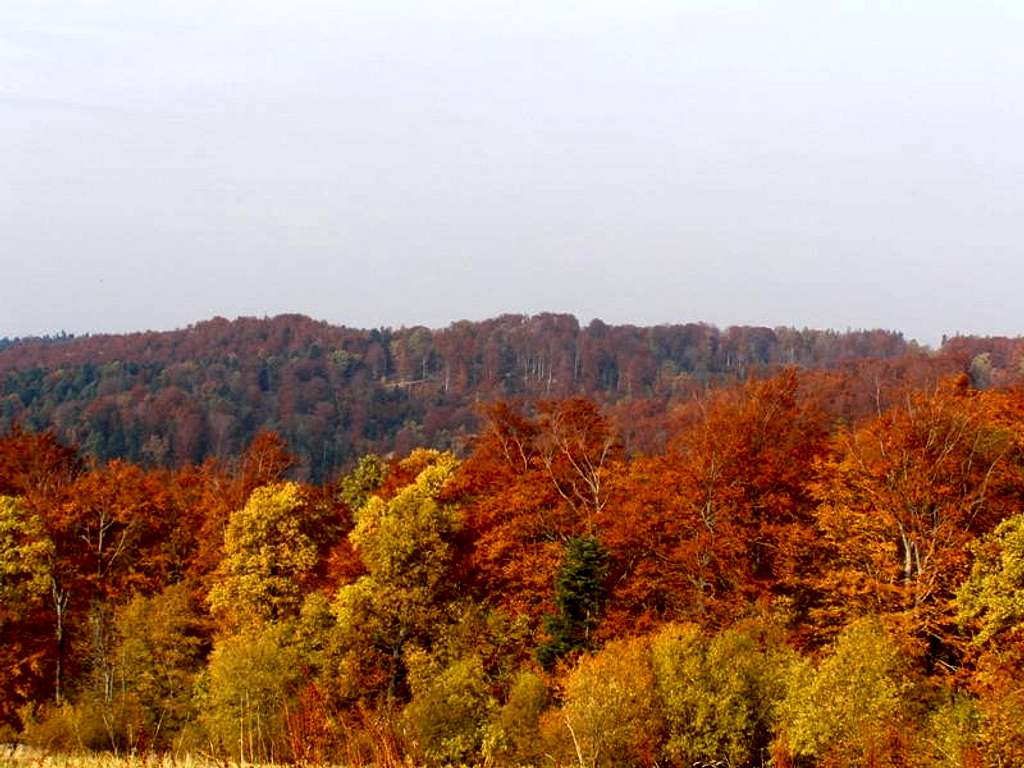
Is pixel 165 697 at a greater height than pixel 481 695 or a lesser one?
lesser

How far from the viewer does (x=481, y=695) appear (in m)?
34.8

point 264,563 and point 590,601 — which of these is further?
point 264,563

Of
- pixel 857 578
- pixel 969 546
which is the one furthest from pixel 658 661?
pixel 969 546

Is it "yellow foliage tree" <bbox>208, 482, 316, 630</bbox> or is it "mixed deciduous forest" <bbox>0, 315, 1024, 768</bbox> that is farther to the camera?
"yellow foliage tree" <bbox>208, 482, 316, 630</bbox>

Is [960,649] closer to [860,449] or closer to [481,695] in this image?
[860,449]

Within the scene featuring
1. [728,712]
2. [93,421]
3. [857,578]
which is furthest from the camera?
[93,421]

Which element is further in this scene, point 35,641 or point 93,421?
point 93,421

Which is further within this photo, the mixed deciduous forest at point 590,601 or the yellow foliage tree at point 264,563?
the yellow foliage tree at point 264,563

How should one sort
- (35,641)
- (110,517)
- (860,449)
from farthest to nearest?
(110,517) → (35,641) → (860,449)

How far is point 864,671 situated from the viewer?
27500 mm

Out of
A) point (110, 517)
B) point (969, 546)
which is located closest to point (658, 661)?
point (969, 546)

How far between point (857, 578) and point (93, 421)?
604ft

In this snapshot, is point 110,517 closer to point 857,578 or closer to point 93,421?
point 857,578

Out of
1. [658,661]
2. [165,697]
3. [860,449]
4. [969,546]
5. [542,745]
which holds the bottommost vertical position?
[165,697]
